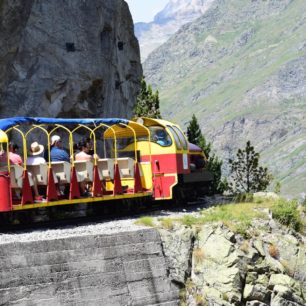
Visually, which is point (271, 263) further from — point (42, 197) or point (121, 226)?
point (42, 197)

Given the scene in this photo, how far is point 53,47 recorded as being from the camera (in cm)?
4025

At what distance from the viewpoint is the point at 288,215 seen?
22750 millimetres

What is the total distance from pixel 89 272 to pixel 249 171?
2992 cm

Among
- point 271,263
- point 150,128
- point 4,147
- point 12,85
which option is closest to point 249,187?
Result: point 12,85

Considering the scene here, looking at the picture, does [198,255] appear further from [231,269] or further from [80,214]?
[80,214]

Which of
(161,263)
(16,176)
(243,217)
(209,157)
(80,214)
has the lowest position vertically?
(161,263)

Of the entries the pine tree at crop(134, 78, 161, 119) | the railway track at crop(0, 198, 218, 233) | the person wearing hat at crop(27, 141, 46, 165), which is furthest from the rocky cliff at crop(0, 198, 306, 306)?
the pine tree at crop(134, 78, 161, 119)

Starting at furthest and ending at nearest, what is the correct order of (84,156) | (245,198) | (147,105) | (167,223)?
(147,105)
(245,198)
(84,156)
(167,223)

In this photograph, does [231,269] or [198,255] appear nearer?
[231,269]

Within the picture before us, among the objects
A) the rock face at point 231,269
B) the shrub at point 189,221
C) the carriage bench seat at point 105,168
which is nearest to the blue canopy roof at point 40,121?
the carriage bench seat at point 105,168

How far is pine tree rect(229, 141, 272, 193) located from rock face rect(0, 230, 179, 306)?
26.6 m

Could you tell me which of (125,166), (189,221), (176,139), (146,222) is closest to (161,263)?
(146,222)

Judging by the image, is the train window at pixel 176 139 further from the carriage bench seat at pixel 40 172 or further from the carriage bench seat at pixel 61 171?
the carriage bench seat at pixel 40 172

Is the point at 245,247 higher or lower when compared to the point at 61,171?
lower
